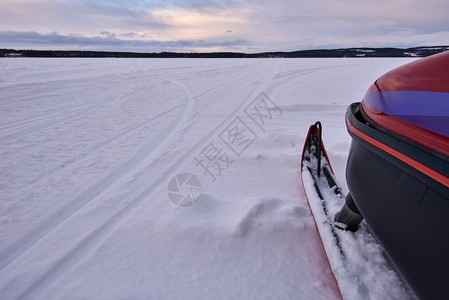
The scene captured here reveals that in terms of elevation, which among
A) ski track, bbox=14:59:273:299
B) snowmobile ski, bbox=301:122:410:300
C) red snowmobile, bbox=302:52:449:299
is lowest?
ski track, bbox=14:59:273:299

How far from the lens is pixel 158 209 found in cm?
232

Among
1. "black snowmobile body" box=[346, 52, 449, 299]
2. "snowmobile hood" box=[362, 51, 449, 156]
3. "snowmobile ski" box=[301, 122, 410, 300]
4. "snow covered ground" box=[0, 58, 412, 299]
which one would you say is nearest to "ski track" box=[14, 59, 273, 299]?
"snow covered ground" box=[0, 58, 412, 299]

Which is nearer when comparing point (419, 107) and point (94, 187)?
point (419, 107)

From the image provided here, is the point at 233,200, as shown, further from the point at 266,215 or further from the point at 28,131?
the point at 28,131

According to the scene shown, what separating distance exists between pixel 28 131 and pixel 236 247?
14.8 feet

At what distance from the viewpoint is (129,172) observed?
9.92 feet

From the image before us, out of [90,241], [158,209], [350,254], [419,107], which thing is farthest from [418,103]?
[90,241]

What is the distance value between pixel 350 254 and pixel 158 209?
5.43 feet

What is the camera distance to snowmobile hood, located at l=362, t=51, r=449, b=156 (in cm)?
98

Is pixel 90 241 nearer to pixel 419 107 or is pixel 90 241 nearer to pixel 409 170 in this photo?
pixel 409 170

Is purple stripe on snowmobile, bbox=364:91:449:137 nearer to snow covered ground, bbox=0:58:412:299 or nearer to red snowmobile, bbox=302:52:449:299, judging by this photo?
red snowmobile, bbox=302:52:449:299

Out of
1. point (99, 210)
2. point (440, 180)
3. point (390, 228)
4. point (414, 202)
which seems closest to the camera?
point (440, 180)

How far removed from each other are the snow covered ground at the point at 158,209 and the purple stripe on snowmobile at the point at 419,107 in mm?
1145

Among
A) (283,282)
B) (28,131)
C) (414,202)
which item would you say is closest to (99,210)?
(283,282)
